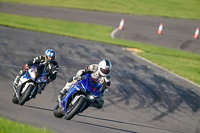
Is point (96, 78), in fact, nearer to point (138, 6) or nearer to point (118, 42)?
point (118, 42)

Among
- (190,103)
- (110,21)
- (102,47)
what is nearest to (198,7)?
(110,21)

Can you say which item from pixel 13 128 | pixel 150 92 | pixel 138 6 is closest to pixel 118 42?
pixel 150 92

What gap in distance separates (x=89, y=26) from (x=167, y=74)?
44.9 feet

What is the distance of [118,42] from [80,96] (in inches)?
648

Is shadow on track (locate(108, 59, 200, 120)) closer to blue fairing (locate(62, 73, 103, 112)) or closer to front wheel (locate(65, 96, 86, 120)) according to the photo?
blue fairing (locate(62, 73, 103, 112))

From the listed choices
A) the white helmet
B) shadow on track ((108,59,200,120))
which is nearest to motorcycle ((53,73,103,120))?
the white helmet

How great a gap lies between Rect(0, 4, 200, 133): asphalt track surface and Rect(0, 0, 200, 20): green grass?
1604cm

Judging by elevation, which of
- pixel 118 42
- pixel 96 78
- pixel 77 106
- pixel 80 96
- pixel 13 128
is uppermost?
pixel 96 78

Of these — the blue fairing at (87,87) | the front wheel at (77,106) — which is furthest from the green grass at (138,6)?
the front wheel at (77,106)

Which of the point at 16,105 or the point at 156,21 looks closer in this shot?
the point at 16,105

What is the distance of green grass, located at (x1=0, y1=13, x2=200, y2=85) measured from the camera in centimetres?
2053

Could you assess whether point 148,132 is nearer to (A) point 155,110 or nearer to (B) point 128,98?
(A) point 155,110

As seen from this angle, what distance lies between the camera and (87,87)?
931 centimetres

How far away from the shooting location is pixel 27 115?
9.95 meters
